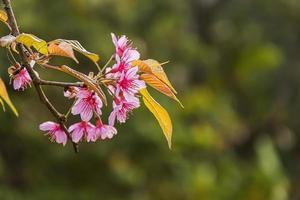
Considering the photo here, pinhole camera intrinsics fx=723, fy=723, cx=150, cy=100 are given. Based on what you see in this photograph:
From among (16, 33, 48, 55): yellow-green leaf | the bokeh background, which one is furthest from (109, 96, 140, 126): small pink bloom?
the bokeh background

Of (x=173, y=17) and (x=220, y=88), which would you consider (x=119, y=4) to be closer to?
(x=173, y=17)

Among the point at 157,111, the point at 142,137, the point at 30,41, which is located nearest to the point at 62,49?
the point at 30,41

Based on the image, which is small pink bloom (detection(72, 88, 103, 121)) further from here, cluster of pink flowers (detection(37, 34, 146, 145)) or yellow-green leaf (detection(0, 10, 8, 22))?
yellow-green leaf (detection(0, 10, 8, 22))

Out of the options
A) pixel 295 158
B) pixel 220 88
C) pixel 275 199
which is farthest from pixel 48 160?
pixel 295 158

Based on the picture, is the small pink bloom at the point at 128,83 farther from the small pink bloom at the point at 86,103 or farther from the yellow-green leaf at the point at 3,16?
Answer: the yellow-green leaf at the point at 3,16

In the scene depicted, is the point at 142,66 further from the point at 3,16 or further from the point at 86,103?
the point at 3,16
